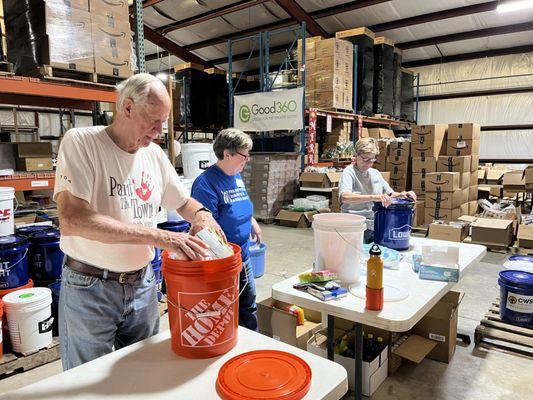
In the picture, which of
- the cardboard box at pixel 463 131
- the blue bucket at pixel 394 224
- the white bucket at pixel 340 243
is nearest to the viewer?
the white bucket at pixel 340 243

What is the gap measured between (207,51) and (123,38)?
387 inches

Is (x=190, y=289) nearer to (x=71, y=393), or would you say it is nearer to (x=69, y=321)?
(x=71, y=393)

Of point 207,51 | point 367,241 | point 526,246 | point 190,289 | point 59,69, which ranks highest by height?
point 207,51

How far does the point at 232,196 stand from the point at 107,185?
3.51ft

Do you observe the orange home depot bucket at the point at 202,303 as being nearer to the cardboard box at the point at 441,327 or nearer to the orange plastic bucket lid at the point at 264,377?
the orange plastic bucket lid at the point at 264,377

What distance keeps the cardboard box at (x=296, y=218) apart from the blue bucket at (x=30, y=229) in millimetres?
4540

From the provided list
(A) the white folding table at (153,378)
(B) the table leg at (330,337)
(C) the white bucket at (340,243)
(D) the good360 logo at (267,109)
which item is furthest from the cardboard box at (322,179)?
(A) the white folding table at (153,378)

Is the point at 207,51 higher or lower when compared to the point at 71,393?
higher

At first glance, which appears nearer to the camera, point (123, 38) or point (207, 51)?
point (123, 38)

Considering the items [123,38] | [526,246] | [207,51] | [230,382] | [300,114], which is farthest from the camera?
[207,51]

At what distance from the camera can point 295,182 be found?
8.03m

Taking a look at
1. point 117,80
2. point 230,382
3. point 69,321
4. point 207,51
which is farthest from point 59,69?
point 207,51

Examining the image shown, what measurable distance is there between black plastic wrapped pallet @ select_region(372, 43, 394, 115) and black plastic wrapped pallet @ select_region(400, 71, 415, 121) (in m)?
1.50

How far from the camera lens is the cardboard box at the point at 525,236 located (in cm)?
536
